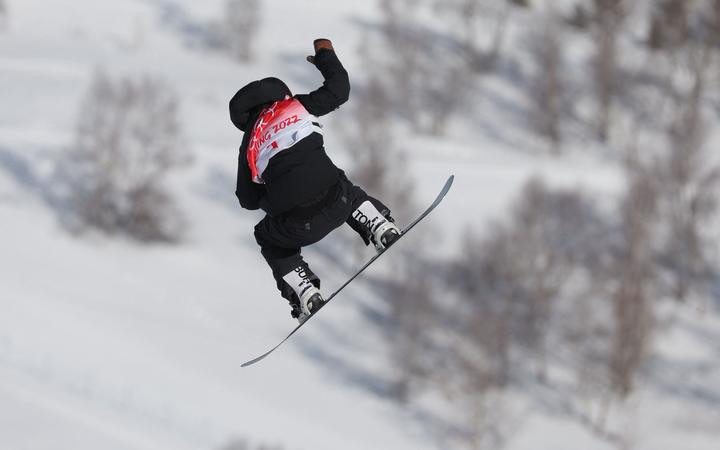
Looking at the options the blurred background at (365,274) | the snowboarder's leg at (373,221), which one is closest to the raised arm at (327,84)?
the snowboarder's leg at (373,221)

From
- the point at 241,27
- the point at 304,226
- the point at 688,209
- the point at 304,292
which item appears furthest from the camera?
the point at 241,27

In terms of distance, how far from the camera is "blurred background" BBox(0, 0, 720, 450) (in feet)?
110

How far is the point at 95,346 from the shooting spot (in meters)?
33.5

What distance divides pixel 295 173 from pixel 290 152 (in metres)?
0.14

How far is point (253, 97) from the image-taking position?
731cm

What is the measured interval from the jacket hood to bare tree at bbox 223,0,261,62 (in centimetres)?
3972

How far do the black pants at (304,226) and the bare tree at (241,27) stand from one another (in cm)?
3932

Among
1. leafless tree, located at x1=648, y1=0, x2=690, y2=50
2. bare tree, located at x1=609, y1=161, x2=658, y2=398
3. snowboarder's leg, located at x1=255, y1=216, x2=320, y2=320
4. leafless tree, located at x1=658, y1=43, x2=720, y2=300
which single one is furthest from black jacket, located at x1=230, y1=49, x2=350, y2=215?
leafless tree, located at x1=648, y1=0, x2=690, y2=50

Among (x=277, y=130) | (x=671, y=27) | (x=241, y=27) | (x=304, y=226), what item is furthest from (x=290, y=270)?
(x=671, y=27)

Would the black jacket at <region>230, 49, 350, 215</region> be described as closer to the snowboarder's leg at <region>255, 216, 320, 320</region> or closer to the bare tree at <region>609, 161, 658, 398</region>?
the snowboarder's leg at <region>255, 216, 320, 320</region>

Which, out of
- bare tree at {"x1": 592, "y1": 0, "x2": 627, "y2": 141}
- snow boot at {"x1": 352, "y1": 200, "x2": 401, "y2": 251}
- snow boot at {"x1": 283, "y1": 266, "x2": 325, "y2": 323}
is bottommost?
snow boot at {"x1": 283, "y1": 266, "x2": 325, "y2": 323}

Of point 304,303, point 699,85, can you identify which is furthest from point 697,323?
point 304,303

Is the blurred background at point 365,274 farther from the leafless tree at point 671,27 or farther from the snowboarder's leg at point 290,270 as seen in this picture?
the snowboarder's leg at point 290,270

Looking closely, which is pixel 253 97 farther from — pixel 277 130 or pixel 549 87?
pixel 549 87
